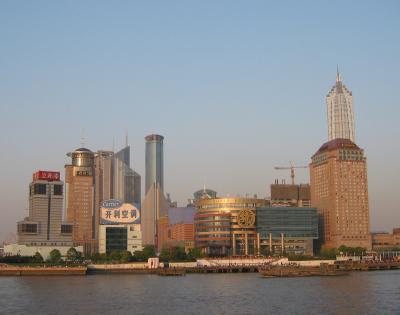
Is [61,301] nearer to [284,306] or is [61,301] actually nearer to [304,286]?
[284,306]

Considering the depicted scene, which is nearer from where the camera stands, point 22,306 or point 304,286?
point 22,306

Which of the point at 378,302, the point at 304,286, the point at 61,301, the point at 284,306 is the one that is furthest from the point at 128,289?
the point at 378,302

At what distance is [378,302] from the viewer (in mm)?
120812

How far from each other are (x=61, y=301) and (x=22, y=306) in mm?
9069

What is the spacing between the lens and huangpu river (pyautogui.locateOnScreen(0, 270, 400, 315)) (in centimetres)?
11388

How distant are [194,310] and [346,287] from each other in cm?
5354

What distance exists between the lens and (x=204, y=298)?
135m

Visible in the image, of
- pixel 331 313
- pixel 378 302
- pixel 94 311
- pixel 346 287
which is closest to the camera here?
pixel 331 313

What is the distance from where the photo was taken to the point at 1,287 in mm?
174750

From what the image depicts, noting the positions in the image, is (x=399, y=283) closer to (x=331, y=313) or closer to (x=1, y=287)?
(x=331, y=313)

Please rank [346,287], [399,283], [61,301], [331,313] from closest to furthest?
[331,313] < [61,301] < [346,287] < [399,283]

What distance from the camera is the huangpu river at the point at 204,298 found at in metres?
114

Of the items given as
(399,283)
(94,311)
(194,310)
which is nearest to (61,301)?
(94,311)

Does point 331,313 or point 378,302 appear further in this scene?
point 378,302
